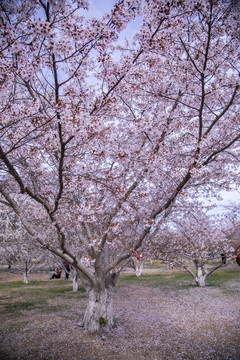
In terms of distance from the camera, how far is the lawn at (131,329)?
540cm

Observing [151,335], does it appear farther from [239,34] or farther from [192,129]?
[239,34]

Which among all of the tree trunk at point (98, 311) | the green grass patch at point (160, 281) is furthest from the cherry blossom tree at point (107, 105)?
the green grass patch at point (160, 281)

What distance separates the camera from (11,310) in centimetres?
896

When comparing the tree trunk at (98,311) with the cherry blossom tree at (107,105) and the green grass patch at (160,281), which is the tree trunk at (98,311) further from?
the green grass patch at (160,281)

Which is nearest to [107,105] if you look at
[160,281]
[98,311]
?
[98,311]

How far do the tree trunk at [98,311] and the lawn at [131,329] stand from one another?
26 cm

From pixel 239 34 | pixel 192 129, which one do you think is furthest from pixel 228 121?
pixel 239 34

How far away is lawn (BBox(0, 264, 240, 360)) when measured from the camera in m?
5.40

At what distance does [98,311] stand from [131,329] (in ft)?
3.78

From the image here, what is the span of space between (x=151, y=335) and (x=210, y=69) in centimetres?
711

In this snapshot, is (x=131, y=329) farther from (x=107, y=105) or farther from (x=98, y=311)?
(x=107, y=105)

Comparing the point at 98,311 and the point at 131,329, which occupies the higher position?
the point at 98,311

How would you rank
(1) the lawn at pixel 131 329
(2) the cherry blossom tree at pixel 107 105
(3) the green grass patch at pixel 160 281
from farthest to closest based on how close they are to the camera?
(3) the green grass patch at pixel 160 281 < (1) the lawn at pixel 131 329 < (2) the cherry blossom tree at pixel 107 105

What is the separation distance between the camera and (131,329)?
6969mm
